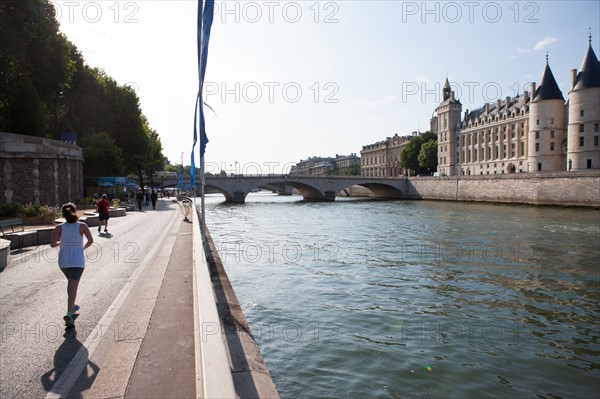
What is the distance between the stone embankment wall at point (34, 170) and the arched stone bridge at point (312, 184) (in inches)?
1496

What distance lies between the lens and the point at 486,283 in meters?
13.1

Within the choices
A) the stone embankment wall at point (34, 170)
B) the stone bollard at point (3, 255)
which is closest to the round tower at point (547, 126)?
the stone embankment wall at point (34, 170)

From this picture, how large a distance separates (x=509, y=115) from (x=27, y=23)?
256 feet

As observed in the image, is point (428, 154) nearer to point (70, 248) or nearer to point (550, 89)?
point (550, 89)

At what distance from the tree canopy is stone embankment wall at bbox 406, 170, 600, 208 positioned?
4489 cm

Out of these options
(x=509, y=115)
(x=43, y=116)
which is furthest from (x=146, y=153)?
(x=509, y=115)

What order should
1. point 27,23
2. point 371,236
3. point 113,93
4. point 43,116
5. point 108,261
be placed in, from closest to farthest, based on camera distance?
point 108,261, point 371,236, point 27,23, point 43,116, point 113,93

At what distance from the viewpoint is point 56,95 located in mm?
38938

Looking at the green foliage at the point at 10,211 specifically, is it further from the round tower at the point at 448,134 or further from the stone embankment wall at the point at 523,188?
the round tower at the point at 448,134

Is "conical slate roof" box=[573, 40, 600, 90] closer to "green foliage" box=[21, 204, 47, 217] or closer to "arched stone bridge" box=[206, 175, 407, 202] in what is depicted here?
"arched stone bridge" box=[206, 175, 407, 202]

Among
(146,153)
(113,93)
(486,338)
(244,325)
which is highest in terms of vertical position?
(113,93)

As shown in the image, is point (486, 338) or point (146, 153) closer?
point (486, 338)

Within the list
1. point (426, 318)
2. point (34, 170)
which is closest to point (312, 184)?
point (34, 170)

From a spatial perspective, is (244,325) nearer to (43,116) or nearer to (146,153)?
(43,116)
